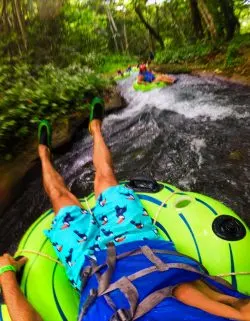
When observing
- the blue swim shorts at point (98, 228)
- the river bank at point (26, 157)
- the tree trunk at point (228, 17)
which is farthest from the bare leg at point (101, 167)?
the tree trunk at point (228, 17)

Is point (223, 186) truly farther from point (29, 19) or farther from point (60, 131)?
point (29, 19)

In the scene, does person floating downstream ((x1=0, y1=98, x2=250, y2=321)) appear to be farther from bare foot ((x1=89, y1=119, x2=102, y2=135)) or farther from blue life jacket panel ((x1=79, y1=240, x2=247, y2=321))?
bare foot ((x1=89, y1=119, x2=102, y2=135))

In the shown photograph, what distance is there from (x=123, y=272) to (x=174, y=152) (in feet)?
8.87

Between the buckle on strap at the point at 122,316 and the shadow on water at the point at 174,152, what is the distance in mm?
1708

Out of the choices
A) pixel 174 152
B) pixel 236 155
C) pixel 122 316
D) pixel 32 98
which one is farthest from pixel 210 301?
pixel 32 98

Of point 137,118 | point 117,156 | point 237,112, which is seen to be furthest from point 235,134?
point 137,118

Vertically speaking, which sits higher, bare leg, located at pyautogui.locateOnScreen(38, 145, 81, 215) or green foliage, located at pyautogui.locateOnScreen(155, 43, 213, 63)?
green foliage, located at pyautogui.locateOnScreen(155, 43, 213, 63)

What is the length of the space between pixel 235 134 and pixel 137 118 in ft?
6.68

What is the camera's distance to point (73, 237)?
1999mm

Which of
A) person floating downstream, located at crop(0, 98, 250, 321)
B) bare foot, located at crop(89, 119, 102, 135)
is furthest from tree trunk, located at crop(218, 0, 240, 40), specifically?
person floating downstream, located at crop(0, 98, 250, 321)

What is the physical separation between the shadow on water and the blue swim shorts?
3.72ft

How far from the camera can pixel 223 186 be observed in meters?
3.22

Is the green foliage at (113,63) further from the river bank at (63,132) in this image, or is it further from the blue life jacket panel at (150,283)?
the blue life jacket panel at (150,283)

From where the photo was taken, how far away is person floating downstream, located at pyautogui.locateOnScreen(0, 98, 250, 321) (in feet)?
4.51
